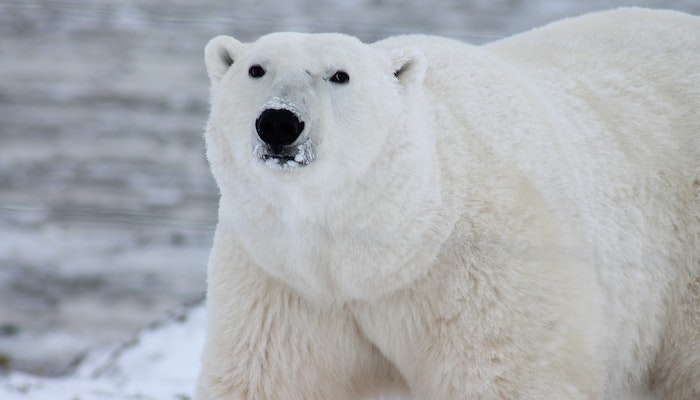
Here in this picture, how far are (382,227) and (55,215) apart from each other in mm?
936

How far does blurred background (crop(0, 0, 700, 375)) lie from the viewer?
575 cm

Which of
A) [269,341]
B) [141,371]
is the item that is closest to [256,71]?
[269,341]

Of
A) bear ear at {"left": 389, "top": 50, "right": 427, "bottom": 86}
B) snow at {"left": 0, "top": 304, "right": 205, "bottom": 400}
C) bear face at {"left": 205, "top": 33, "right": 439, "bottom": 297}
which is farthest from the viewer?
snow at {"left": 0, "top": 304, "right": 205, "bottom": 400}

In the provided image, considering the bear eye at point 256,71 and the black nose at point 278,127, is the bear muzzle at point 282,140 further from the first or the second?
the bear eye at point 256,71

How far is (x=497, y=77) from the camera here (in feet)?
9.99

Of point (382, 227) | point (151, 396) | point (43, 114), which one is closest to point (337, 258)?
point (382, 227)

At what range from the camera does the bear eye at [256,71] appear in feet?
8.29

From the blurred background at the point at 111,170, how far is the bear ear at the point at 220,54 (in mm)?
2703

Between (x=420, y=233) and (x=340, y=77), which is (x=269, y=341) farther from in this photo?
(x=340, y=77)

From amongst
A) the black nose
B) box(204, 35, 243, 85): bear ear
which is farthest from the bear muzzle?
box(204, 35, 243, 85): bear ear

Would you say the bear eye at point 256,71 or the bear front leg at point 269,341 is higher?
the bear eye at point 256,71

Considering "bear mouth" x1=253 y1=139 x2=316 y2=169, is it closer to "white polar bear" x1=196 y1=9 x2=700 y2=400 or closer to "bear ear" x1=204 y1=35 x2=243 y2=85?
"white polar bear" x1=196 y1=9 x2=700 y2=400

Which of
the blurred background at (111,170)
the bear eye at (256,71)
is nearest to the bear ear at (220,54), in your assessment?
the bear eye at (256,71)

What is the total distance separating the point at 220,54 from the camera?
2.72 metres
